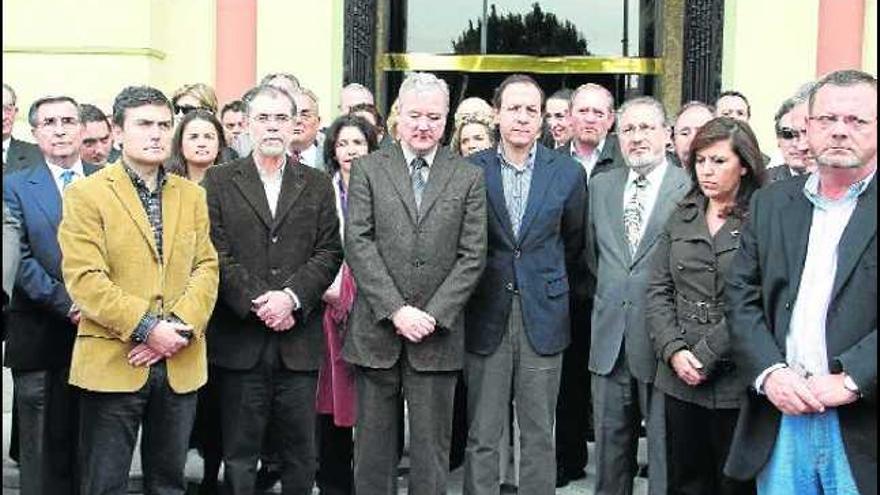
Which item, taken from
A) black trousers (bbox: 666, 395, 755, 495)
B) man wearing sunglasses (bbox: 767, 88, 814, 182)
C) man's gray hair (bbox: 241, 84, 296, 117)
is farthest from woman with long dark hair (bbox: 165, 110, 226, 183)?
man wearing sunglasses (bbox: 767, 88, 814, 182)

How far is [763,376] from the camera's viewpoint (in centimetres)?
383

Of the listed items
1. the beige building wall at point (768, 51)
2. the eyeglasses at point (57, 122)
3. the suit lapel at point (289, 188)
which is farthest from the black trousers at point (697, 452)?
the beige building wall at point (768, 51)

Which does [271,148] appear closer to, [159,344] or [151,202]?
[151,202]

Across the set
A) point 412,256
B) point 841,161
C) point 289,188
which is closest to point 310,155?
point 289,188

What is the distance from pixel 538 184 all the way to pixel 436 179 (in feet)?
1.71

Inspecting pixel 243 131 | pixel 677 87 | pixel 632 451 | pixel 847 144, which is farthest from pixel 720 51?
pixel 847 144

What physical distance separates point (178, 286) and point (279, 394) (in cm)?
76

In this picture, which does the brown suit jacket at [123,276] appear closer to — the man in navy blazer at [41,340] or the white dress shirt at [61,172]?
the man in navy blazer at [41,340]

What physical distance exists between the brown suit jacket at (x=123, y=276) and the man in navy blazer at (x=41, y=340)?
1.15 feet

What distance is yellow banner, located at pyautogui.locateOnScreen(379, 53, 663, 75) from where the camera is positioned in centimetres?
1130

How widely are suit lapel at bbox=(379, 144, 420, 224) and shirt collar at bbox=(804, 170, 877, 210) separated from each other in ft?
5.63

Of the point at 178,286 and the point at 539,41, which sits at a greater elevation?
the point at 539,41

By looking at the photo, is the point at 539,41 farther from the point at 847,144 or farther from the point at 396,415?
the point at 847,144

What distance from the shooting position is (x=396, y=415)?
505cm
